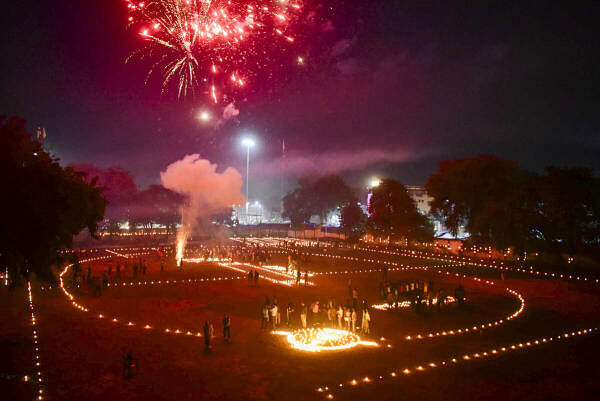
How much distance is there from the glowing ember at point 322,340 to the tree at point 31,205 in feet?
28.3

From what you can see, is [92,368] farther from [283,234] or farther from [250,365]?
[283,234]

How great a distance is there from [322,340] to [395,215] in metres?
43.5

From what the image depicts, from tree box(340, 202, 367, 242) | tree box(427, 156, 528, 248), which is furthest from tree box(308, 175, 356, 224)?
tree box(427, 156, 528, 248)

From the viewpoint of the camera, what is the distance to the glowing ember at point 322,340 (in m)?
14.6

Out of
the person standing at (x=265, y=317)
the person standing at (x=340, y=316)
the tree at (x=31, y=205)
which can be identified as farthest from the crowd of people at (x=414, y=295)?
the tree at (x=31, y=205)

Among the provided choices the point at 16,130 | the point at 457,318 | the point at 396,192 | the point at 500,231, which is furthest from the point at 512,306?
the point at 396,192

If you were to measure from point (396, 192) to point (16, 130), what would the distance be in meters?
49.9

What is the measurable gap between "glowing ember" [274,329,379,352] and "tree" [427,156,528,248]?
28354 millimetres

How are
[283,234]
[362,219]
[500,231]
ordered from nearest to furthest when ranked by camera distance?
1. [500,231]
2. [362,219]
3. [283,234]

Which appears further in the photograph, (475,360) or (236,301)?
(236,301)

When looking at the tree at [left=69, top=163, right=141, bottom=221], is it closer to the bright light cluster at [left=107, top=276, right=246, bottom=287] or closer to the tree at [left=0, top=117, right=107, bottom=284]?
the bright light cluster at [left=107, top=276, right=246, bottom=287]

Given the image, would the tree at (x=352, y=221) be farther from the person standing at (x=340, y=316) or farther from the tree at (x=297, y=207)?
the person standing at (x=340, y=316)

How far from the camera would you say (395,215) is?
56.9 m

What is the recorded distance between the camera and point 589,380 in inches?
468
